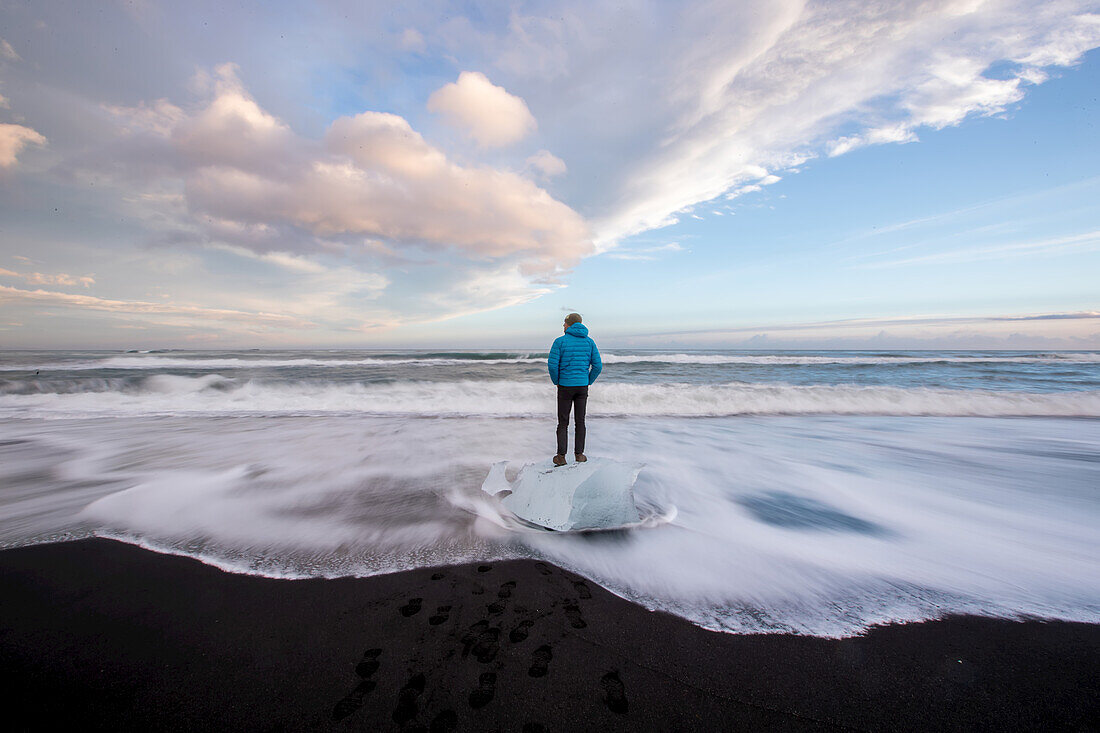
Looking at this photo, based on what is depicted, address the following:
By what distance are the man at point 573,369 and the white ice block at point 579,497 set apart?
101 centimetres

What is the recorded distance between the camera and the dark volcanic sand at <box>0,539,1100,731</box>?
1.62 meters

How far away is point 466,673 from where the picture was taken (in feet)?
5.92

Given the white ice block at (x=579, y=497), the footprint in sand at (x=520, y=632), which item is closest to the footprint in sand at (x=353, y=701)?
the footprint in sand at (x=520, y=632)

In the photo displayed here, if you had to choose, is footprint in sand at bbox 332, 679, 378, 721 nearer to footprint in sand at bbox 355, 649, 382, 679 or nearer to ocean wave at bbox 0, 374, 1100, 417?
footprint in sand at bbox 355, 649, 382, 679

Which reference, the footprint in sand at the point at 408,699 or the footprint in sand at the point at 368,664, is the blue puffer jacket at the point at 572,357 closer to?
the footprint in sand at the point at 368,664

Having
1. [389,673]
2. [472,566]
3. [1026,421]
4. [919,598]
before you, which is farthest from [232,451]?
[1026,421]

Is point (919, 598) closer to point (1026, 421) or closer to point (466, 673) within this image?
point (466, 673)

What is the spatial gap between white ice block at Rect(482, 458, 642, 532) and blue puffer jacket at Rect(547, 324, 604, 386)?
129 cm

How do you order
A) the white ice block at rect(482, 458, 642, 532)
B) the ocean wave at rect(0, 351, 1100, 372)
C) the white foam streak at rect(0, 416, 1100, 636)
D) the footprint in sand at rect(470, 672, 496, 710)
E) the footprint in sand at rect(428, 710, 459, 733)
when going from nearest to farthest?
the footprint in sand at rect(428, 710, 459, 733) → the footprint in sand at rect(470, 672, 496, 710) → the white foam streak at rect(0, 416, 1100, 636) → the white ice block at rect(482, 458, 642, 532) → the ocean wave at rect(0, 351, 1100, 372)

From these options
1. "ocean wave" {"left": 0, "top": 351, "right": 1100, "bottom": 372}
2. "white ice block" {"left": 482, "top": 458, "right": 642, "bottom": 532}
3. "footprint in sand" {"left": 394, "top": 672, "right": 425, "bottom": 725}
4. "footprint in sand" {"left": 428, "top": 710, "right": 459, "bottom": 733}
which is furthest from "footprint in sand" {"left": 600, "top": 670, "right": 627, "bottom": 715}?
"ocean wave" {"left": 0, "top": 351, "right": 1100, "bottom": 372}

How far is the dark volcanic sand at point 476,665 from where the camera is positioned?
162 cm

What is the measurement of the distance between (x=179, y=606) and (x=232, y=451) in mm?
4857

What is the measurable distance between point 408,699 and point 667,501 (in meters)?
3.27

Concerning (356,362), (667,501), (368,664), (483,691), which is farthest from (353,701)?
(356,362)
